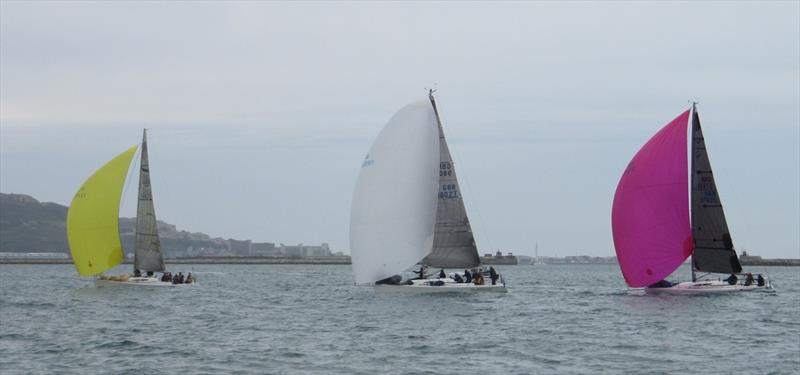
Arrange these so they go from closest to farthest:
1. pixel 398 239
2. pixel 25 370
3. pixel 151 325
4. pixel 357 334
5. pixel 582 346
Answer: pixel 25 370, pixel 582 346, pixel 357 334, pixel 151 325, pixel 398 239

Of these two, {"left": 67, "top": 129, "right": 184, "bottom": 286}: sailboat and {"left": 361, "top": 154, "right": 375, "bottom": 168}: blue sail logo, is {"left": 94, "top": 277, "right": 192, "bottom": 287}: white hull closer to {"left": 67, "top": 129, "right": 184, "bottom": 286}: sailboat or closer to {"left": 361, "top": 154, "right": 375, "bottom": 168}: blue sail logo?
{"left": 67, "top": 129, "right": 184, "bottom": 286}: sailboat

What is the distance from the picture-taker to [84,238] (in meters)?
61.6

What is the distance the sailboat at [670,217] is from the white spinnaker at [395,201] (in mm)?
9616

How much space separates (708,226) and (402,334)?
23434mm

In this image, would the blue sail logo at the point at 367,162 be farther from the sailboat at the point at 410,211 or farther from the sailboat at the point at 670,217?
the sailboat at the point at 670,217

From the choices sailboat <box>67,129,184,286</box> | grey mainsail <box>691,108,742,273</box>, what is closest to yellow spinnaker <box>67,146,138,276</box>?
sailboat <box>67,129,184,286</box>

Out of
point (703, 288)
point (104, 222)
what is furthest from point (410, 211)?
point (104, 222)

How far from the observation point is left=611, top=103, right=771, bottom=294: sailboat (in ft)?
170

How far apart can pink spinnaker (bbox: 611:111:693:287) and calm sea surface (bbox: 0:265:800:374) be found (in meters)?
2.06

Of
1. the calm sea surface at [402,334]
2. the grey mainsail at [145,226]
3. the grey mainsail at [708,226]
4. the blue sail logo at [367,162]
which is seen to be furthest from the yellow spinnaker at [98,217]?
the grey mainsail at [708,226]

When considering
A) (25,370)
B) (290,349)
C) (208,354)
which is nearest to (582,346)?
(290,349)

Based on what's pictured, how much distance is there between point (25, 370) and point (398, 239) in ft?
86.0

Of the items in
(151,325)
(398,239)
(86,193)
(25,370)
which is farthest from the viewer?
(86,193)

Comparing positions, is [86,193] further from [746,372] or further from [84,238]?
[746,372]
